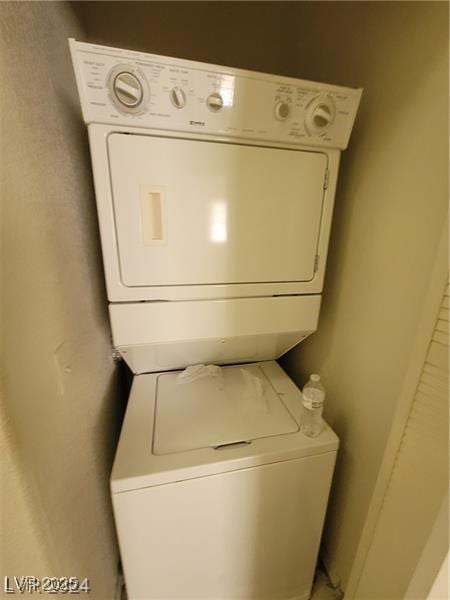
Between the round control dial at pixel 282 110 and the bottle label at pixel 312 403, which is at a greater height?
the round control dial at pixel 282 110

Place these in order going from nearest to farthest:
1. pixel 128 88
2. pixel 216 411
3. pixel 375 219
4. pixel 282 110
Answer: pixel 128 88, pixel 282 110, pixel 375 219, pixel 216 411

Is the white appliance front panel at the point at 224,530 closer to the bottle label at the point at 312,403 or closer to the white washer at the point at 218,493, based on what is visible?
the white washer at the point at 218,493

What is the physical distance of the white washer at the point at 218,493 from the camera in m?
0.87

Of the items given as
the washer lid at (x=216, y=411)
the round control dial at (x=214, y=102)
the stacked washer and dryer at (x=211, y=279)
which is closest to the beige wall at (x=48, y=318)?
the stacked washer and dryer at (x=211, y=279)

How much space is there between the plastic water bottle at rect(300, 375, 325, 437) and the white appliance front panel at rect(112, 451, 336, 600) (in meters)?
0.10

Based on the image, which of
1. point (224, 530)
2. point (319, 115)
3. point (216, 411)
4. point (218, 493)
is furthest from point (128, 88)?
point (224, 530)

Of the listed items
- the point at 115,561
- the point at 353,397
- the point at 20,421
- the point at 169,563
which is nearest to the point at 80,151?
the point at 20,421

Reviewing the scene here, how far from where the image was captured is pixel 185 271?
95cm

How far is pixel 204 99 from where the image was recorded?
2.54ft

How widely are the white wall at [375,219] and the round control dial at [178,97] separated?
0.71 meters

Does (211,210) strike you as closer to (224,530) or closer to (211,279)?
(211,279)

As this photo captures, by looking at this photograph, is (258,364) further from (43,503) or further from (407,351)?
(43,503)

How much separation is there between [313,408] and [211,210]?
83cm

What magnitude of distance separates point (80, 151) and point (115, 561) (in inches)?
74.9
